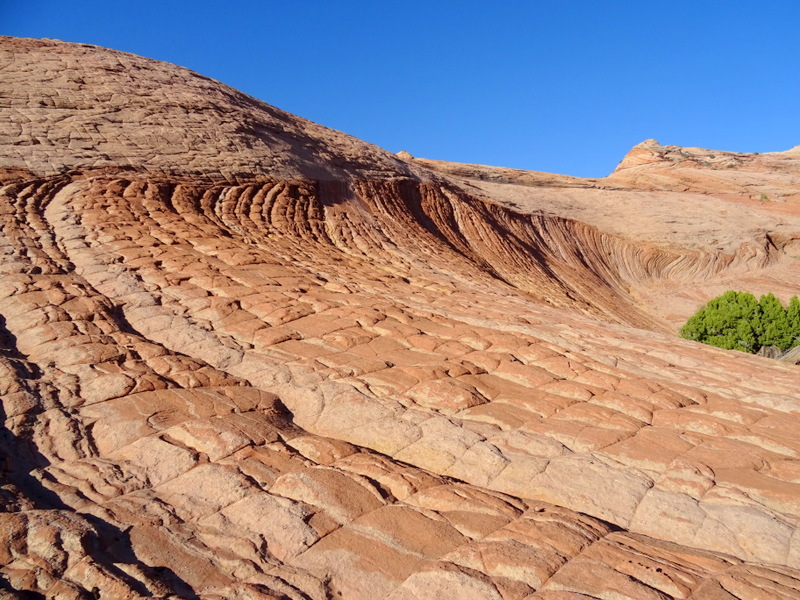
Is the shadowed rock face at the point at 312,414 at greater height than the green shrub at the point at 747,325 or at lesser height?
lesser

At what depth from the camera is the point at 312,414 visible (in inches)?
201

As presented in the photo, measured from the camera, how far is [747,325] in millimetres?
13633

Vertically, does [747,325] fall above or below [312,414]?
above

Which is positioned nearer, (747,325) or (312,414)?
(312,414)

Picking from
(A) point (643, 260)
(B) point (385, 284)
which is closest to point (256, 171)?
(B) point (385, 284)

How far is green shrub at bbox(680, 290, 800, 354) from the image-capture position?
13.6m

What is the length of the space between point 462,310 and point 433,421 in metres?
3.24

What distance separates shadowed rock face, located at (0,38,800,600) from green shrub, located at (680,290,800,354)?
5.62m

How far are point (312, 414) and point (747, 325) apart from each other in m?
11.8

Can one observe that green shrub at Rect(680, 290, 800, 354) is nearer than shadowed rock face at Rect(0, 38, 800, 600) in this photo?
No

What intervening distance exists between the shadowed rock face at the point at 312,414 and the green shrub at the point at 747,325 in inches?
221

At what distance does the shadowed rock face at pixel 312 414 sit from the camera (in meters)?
3.11

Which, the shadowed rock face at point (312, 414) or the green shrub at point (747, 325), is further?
the green shrub at point (747, 325)

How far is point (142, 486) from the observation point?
3.94 m
